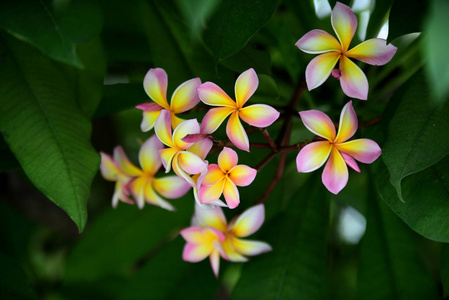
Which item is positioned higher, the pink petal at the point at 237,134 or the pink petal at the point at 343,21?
the pink petal at the point at 343,21

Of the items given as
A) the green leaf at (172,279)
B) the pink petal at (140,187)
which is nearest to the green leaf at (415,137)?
the pink petal at (140,187)

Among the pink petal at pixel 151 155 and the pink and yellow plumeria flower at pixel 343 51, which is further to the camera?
the pink petal at pixel 151 155

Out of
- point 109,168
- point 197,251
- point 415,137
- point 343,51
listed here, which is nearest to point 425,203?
point 415,137

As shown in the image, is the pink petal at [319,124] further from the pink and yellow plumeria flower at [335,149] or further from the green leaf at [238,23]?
the green leaf at [238,23]

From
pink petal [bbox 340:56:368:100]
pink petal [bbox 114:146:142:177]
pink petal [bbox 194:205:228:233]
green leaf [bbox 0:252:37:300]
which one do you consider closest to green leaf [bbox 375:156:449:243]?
pink petal [bbox 340:56:368:100]

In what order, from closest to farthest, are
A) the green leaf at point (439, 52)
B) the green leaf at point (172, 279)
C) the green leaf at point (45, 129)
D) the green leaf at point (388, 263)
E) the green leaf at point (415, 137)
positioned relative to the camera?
the green leaf at point (439, 52) → the green leaf at point (415, 137) → the green leaf at point (45, 129) → the green leaf at point (388, 263) → the green leaf at point (172, 279)

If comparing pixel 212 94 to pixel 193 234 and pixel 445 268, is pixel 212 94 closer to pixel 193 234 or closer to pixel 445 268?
pixel 193 234

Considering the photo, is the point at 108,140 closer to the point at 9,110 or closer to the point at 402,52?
the point at 9,110
